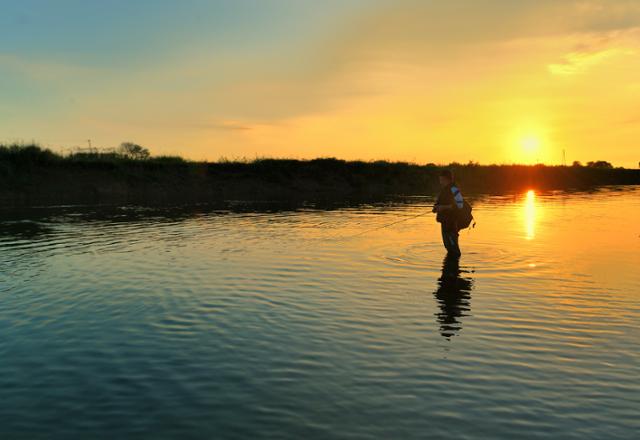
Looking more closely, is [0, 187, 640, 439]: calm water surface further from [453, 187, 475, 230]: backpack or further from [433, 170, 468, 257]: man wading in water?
[453, 187, 475, 230]: backpack

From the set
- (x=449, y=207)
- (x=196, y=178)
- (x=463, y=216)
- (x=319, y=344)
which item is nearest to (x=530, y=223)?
(x=463, y=216)

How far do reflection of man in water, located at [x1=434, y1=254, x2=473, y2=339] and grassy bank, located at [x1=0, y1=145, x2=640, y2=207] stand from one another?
40.7m

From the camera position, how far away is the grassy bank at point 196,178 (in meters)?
57.6

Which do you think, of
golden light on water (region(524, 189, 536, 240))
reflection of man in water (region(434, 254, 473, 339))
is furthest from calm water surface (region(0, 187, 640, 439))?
golden light on water (region(524, 189, 536, 240))

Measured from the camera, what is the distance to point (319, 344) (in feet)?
30.5

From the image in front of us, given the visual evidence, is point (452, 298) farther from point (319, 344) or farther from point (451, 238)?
point (451, 238)

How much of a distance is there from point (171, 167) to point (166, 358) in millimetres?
63482

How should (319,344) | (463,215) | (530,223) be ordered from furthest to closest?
1. (530,223)
2. (463,215)
3. (319,344)

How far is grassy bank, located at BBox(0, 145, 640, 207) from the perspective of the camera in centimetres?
5762

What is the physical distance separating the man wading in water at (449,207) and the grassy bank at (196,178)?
38.6m

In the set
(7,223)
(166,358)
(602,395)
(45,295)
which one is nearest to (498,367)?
(602,395)

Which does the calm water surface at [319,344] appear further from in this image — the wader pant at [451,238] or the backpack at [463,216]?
the backpack at [463,216]

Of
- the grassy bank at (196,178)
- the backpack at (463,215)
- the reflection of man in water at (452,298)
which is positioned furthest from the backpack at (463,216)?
the grassy bank at (196,178)

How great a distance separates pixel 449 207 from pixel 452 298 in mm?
5424
